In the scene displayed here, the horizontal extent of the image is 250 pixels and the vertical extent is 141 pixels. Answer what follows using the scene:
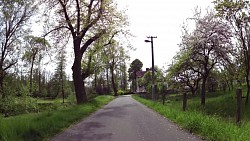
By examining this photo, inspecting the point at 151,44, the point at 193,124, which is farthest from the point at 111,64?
the point at 193,124

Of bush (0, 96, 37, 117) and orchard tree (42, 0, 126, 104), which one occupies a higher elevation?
orchard tree (42, 0, 126, 104)

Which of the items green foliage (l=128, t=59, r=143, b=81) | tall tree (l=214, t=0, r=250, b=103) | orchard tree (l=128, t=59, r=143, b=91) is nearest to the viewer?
tall tree (l=214, t=0, r=250, b=103)

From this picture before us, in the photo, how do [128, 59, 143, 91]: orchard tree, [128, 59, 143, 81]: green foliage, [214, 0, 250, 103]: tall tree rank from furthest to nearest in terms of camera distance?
[128, 59, 143, 81]: green foliage, [128, 59, 143, 91]: orchard tree, [214, 0, 250, 103]: tall tree

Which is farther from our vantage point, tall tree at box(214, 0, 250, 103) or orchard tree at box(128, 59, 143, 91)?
orchard tree at box(128, 59, 143, 91)

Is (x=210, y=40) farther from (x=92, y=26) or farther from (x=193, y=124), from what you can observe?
(x=193, y=124)

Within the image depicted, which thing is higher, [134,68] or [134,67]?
[134,67]

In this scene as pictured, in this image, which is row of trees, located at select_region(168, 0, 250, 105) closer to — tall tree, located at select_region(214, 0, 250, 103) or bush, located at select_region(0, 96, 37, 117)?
tall tree, located at select_region(214, 0, 250, 103)

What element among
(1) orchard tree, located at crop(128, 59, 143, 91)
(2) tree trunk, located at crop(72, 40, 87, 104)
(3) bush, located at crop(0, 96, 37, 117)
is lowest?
(3) bush, located at crop(0, 96, 37, 117)

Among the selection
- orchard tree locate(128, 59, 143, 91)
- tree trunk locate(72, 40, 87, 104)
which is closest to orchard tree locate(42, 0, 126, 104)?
tree trunk locate(72, 40, 87, 104)

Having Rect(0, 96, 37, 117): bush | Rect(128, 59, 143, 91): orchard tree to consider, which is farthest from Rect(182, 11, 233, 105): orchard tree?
Rect(128, 59, 143, 91): orchard tree

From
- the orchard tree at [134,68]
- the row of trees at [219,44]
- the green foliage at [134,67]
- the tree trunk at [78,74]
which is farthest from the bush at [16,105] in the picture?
the green foliage at [134,67]

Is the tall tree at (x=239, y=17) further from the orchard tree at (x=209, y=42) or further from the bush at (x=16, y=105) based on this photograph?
the bush at (x=16, y=105)

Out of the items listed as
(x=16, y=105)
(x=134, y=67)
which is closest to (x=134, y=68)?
(x=134, y=67)

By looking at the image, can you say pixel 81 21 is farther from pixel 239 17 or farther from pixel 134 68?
pixel 134 68
